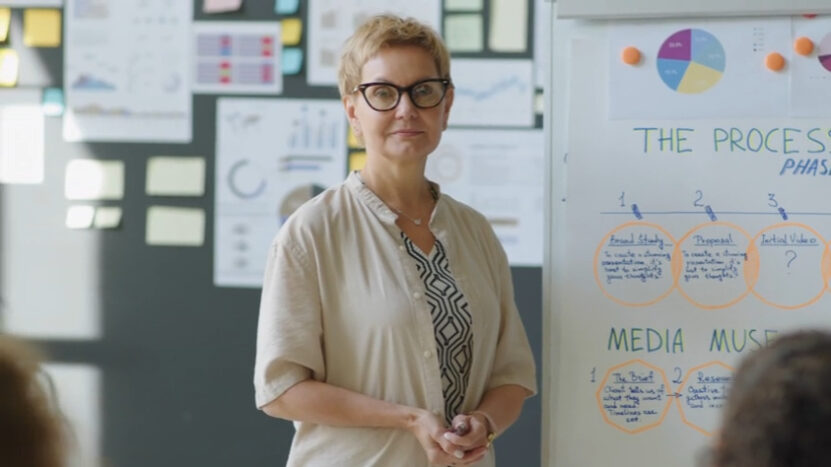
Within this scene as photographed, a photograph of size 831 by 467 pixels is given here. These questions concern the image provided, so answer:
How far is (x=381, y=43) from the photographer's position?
2115 mm

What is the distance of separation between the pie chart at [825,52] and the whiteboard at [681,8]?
62mm

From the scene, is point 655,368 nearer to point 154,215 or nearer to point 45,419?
point 154,215

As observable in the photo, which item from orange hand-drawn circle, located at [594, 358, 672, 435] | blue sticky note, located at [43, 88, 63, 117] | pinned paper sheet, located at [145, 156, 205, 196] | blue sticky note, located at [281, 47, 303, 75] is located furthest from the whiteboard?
blue sticky note, located at [43, 88, 63, 117]

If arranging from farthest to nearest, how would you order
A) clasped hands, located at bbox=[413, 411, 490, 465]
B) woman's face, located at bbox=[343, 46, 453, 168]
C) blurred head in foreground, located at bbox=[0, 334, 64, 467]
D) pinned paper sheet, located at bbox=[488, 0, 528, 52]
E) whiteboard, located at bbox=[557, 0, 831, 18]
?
1. pinned paper sheet, located at bbox=[488, 0, 528, 52]
2. whiteboard, located at bbox=[557, 0, 831, 18]
3. woman's face, located at bbox=[343, 46, 453, 168]
4. clasped hands, located at bbox=[413, 411, 490, 465]
5. blurred head in foreground, located at bbox=[0, 334, 64, 467]

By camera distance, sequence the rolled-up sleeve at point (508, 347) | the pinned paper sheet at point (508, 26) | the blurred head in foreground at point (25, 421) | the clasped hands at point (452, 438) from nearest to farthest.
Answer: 1. the blurred head in foreground at point (25, 421)
2. the clasped hands at point (452, 438)
3. the rolled-up sleeve at point (508, 347)
4. the pinned paper sheet at point (508, 26)

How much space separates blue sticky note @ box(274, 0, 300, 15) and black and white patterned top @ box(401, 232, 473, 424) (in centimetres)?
113

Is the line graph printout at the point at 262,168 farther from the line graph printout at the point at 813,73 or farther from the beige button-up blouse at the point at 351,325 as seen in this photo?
the line graph printout at the point at 813,73

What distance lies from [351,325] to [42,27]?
1625 mm

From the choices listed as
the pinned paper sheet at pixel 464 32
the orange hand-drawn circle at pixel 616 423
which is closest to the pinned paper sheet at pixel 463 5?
the pinned paper sheet at pixel 464 32

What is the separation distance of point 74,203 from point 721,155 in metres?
1.83

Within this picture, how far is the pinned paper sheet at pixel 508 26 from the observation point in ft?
9.65

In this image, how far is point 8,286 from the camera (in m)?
3.16

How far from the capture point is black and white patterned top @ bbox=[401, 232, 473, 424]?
209 centimetres

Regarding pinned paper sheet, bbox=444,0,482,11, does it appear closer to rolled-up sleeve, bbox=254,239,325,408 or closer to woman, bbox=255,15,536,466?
woman, bbox=255,15,536,466
